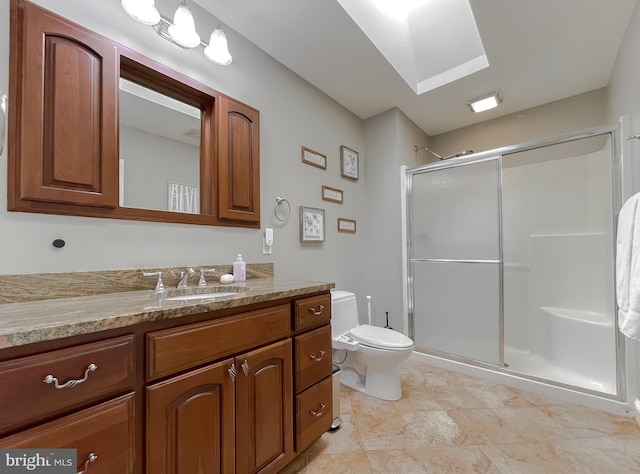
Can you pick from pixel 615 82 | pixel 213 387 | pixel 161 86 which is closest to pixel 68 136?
pixel 161 86

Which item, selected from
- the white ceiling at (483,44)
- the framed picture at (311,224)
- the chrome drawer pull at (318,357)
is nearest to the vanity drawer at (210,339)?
the chrome drawer pull at (318,357)

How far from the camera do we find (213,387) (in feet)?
3.06

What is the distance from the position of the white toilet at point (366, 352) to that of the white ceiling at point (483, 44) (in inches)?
68.2

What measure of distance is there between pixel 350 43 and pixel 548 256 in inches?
99.0

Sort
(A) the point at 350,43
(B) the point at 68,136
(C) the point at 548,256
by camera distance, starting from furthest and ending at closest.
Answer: (C) the point at 548,256
(A) the point at 350,43
(B) the point at 68,136

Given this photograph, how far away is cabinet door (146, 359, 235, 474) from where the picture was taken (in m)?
0.80

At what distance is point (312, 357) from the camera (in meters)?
1.31

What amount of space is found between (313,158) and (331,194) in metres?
0.35

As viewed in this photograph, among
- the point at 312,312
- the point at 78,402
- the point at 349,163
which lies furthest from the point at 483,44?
the point at 78,402

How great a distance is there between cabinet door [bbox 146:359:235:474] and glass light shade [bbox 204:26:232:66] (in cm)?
151

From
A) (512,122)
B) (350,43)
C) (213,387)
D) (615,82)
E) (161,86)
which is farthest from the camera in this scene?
(512,122)

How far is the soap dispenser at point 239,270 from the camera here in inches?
62.2

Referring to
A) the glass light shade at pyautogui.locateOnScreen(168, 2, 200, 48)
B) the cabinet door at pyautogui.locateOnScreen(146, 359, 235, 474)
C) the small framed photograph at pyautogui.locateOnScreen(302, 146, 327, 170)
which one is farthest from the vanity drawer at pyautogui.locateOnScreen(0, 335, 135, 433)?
the small framed photograph at pyautogui.locateOnScreen(302, 146, 327, 170)

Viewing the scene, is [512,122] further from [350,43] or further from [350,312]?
[350,312]
